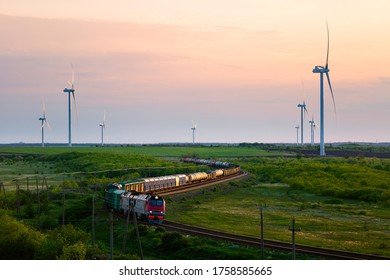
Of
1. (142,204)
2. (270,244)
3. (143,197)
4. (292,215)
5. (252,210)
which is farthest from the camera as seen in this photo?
(252,210)

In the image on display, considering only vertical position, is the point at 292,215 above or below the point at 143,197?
below

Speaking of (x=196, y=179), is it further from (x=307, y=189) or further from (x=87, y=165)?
(x=87, y=165)

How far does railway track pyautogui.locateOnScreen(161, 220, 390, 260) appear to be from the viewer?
5478cm

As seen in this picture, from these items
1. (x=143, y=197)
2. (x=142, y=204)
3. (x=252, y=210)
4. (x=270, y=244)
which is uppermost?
(x=143, y=197)

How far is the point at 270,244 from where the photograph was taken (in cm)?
6047

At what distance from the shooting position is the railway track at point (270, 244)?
5478 centimetres

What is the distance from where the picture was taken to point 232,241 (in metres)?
61.9

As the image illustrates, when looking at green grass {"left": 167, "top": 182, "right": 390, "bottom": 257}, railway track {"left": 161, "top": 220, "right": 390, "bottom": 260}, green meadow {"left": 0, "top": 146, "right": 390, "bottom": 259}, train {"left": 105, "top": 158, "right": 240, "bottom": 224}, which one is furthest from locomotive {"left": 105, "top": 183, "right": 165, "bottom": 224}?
green grass {"left": 167, "top": 182, "right": 390, "bottom": 257}

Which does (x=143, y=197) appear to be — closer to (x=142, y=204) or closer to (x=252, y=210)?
(x=142, y=204)

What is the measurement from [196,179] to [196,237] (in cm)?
7145

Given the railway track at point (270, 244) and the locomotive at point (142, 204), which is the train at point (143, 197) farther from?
the railway track at point (270, 244)

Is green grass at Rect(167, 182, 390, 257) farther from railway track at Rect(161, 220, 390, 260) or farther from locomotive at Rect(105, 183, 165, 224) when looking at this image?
locomotive at Rect(105, 183, 165, 224)

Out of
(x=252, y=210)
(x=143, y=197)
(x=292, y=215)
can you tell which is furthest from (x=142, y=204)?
(x=292, y=215)

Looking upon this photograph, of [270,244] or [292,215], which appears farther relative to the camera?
[292,215]
